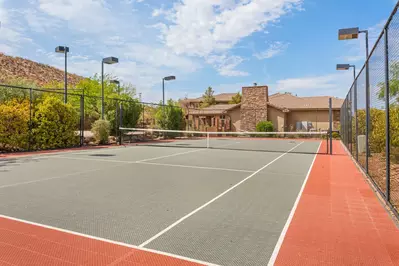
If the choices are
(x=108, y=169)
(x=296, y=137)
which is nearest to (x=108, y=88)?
(x=296, y=137)

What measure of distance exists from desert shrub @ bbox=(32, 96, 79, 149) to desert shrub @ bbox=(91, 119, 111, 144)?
1.62m

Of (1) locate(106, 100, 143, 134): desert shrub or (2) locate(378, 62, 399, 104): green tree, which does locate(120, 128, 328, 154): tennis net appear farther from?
(2) locate(378, 62, 399, 104): green tree

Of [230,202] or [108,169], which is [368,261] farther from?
[108,169]

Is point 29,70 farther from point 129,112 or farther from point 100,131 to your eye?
point 100,131

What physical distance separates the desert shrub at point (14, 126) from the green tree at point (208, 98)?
41.1 m

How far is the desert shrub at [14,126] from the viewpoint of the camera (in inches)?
521

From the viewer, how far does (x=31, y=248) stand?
311cm

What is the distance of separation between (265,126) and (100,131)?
58.6ft

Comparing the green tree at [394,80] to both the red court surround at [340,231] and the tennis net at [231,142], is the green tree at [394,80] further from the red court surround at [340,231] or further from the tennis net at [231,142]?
the tennis net at [231,142]

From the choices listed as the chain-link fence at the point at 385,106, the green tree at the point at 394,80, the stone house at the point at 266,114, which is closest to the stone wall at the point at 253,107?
the stone house at the point at 266,114

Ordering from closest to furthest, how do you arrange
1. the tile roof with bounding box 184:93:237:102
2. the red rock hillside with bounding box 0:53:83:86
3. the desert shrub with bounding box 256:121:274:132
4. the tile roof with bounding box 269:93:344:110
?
1. the desert shrub with bounding box 256:121:274:132
2. the tile roof with bounding box 269:93:344:110
3. the red rock hillside with bounding box 0:53:83:86
4. the tile roof with bounding box 184:93:237:102

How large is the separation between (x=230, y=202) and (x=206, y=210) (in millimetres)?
618

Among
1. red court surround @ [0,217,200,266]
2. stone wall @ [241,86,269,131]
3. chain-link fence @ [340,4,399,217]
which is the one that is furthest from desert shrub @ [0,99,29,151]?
stone wall @ [241,86,269,131]

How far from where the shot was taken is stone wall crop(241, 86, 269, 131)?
32.7 metres
